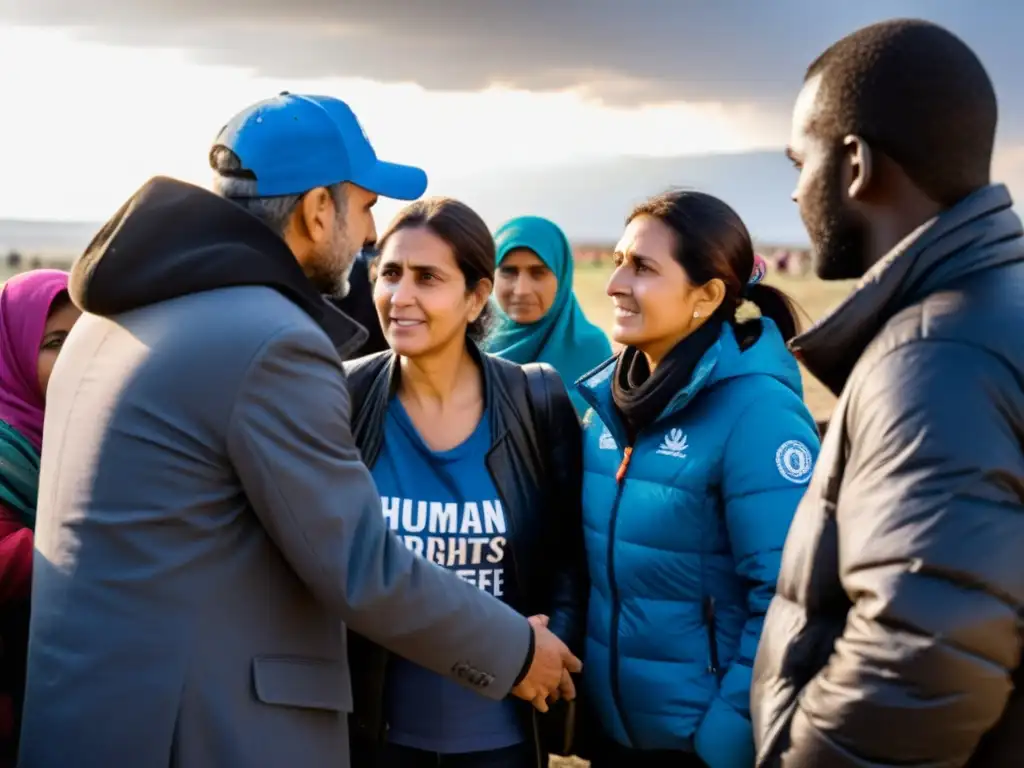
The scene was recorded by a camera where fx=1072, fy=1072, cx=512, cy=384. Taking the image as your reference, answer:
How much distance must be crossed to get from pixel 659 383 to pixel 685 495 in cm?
31

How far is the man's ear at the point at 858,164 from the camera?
5.68 ft

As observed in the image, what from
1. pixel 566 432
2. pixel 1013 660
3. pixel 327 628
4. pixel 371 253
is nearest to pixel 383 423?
pixel 566 432

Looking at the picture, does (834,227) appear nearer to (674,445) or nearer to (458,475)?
(674,445)

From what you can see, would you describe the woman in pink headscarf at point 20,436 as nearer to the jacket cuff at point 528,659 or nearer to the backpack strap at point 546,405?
the jacket cuff at point 528,659

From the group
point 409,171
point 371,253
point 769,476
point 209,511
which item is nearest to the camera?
point 209,511

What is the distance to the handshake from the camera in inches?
102

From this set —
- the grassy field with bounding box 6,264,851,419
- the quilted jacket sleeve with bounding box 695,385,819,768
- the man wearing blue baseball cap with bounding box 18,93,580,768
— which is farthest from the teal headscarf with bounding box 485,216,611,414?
the grassy field with bounding box 6,264,851,419

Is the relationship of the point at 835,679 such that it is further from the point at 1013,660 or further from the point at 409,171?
the point at 409,171

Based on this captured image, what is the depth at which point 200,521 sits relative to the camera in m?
2.06

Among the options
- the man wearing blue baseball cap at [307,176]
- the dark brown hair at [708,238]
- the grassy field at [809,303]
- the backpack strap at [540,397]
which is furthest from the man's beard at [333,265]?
the grassy field at [809,303]

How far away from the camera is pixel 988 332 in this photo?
1552mm

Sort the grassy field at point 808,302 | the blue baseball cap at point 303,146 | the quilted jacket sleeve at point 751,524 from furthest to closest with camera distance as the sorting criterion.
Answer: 1. the grassy field at point 808,302
2. the quilted jacket sleeve at point 751,524
3. the blue baseball cap at point 303,146

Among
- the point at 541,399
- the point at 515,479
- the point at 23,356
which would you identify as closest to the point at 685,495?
the point at 515,479

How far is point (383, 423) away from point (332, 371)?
3.00ft
